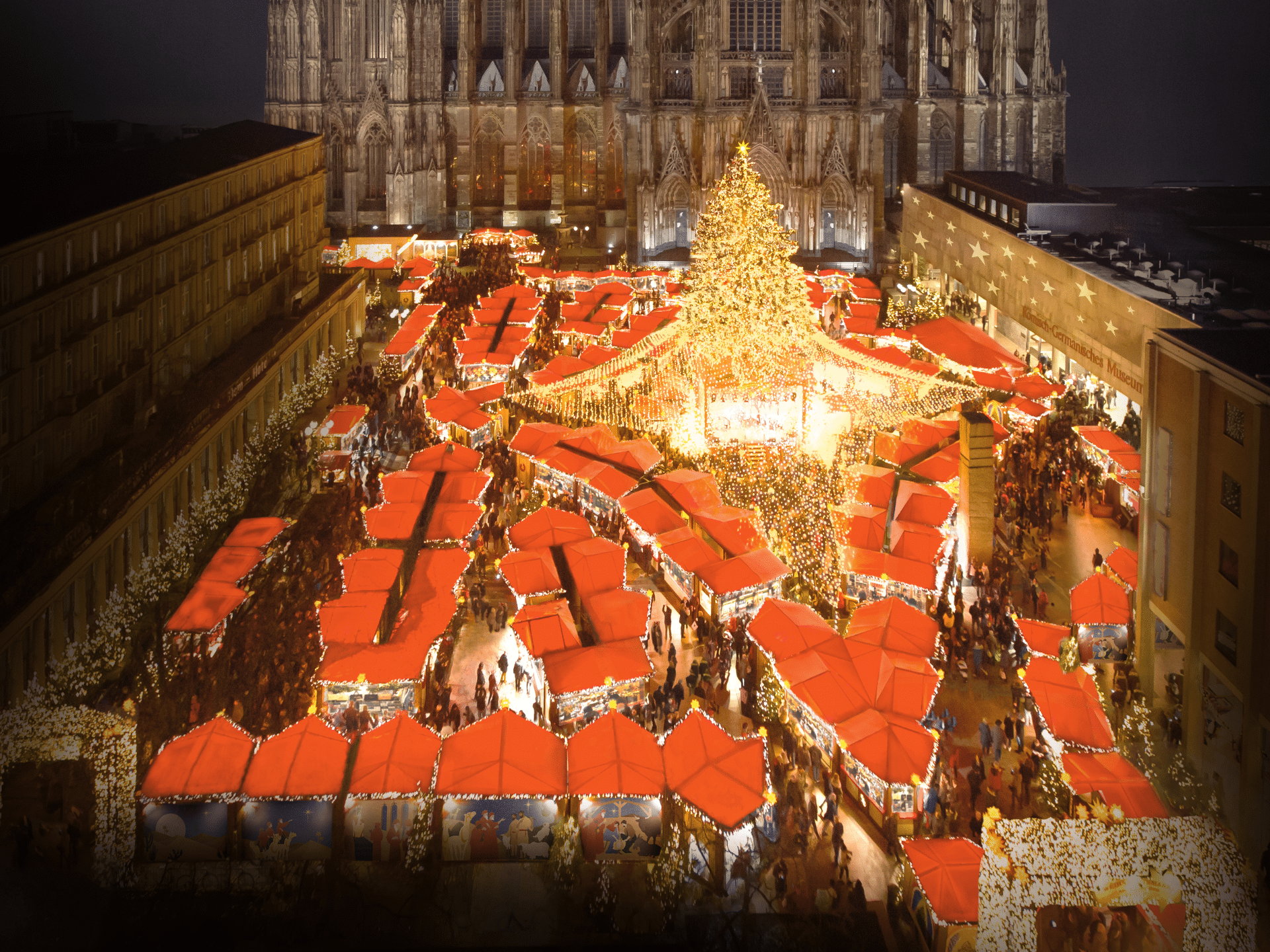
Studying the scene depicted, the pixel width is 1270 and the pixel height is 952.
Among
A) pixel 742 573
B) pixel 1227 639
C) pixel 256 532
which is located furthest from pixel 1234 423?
pixel 256 532

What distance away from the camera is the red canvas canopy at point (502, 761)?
18.1m

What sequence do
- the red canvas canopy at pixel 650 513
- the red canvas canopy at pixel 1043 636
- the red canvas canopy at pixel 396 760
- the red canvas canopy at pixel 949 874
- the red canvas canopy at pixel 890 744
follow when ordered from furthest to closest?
1. the red canvas canopy at pixel 650 513
2. the red canvas canopy at pixel 1043 636
3. the red canvas canopy at pixel 890 744
4. the red canvas canopy at pixel 396 760
5. the red canvas canopy at pixel 949 874

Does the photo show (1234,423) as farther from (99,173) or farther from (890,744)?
(99,173)

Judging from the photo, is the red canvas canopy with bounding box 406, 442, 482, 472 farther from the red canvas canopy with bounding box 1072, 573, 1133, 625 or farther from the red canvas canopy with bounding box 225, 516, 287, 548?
the red canvas canopy with bounding box 1072, 573, 1133, 625

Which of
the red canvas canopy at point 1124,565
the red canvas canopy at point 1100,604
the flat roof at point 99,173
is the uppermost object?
the flat roof at point 99,173

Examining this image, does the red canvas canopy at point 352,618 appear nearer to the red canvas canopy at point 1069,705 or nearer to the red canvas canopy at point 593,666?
the red canvas canopy at point 593,666

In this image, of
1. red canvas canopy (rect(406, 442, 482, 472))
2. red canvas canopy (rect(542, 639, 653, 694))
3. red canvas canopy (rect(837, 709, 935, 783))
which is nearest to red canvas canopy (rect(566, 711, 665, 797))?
red canvas canopy (rect(542, 639, 653, 694))

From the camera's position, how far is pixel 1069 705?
65.8 ft

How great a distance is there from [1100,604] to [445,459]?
Result: 62.6ft

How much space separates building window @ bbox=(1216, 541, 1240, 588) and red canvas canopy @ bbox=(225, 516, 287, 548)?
70.4ft

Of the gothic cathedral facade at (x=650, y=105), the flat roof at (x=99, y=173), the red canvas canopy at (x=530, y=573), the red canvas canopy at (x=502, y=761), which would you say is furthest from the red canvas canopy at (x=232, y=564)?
the gothic cathedral facade at (x=650, y=105)

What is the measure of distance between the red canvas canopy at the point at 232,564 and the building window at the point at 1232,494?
20.8 meters

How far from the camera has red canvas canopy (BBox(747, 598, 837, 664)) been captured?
73.0 feet

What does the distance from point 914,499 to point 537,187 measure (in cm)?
5788
